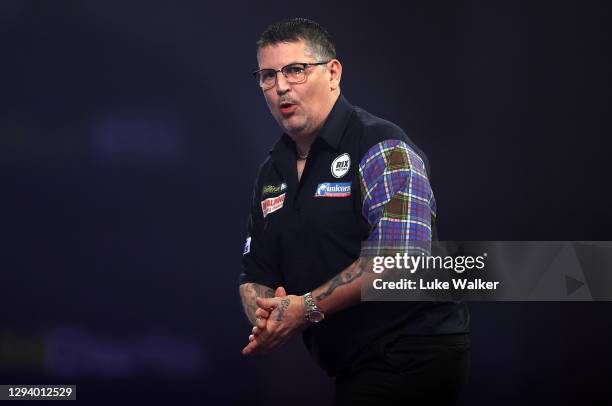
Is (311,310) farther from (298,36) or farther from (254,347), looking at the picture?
(298,36)

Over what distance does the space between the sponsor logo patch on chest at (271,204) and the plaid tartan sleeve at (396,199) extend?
0.36m

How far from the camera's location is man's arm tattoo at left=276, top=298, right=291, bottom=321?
7.13 feet

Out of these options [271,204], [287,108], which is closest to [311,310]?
[271,204]

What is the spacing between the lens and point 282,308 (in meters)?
2.18

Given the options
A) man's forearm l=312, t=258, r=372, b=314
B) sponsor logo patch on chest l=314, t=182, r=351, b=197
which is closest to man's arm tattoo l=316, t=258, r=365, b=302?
man's forearm l=312, t=258, r=372, b=314

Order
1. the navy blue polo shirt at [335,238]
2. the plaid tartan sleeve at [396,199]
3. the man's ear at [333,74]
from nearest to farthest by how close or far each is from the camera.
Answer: the plaid tartan sleeve at [396,199]
the navy blue polo shirt at [335,238]
the man's ear at [333,74]

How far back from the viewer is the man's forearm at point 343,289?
2111 mm

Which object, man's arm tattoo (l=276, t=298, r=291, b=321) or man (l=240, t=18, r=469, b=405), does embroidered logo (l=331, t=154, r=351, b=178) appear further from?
man's arm tattoo (l=276, t=298, r=291, b=321)

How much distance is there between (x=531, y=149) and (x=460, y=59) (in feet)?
2.05

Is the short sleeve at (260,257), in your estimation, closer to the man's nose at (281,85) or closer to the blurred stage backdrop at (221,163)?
the man's nose at (281,85)

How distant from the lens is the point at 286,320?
2168 millimetres

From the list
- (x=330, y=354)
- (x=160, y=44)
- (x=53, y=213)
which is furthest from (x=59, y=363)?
(x=330, y=354)

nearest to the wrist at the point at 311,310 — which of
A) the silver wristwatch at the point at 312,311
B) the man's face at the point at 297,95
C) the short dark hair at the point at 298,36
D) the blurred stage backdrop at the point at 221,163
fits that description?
the silver wristwatch at the point at 312,311

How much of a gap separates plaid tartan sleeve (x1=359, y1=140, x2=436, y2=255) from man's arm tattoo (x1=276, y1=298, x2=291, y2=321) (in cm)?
28
